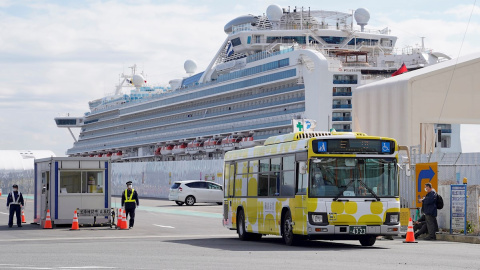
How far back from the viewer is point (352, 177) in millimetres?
18359

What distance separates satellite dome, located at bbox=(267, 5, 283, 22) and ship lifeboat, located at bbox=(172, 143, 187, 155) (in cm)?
1766

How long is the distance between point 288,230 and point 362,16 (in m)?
77.0

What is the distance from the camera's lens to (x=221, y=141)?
3615 inches

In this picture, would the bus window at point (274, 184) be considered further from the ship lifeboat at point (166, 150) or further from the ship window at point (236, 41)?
the ship lifeboat at point (166, 150)

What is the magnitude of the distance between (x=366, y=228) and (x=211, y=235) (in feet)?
22.1

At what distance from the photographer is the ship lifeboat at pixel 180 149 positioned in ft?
331

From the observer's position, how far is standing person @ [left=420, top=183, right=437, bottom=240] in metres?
21.2

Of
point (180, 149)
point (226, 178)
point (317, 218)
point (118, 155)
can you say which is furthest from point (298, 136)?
point (118, 155)

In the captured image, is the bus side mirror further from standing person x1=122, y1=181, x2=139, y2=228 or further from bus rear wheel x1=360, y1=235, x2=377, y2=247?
standing person x1=122, y1=181, x2=139, y2=228

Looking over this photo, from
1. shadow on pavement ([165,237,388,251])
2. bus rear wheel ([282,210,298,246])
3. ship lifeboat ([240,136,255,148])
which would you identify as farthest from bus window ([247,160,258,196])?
ship lifeboat ([240,136,255,148])

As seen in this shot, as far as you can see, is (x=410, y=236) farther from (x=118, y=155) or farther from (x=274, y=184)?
(x=118, y=155)

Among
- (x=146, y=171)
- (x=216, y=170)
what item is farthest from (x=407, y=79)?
(x=146, y=171)

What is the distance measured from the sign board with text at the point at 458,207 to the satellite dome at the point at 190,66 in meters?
96.2

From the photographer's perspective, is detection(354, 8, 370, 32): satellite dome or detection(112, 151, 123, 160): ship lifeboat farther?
detection(112, 151, 123, 160): ship lifeboat
